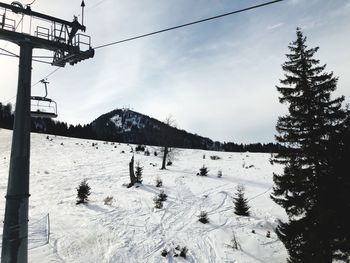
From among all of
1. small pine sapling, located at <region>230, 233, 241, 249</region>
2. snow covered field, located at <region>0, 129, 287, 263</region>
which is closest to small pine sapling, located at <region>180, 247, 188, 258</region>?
snow covered field, located at <region>0, 129, 287, 263</region>

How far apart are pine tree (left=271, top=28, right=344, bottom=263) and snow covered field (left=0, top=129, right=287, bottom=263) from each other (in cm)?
273

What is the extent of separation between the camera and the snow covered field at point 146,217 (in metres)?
12.6

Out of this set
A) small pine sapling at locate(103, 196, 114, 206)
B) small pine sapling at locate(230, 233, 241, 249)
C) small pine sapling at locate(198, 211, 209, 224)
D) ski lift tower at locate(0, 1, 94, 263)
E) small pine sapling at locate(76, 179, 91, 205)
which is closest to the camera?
ski lift tower at locate(0, 1, 94, 263)

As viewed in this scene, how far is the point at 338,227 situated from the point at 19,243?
10481 millimetres

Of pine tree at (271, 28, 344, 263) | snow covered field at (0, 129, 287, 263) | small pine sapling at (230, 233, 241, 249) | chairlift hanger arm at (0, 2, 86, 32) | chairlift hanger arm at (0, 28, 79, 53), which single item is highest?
chairlift hanger arm at (0, 2, 86, 32)

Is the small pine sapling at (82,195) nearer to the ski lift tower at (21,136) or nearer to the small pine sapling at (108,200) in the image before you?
the small pine sapling at (108,200)

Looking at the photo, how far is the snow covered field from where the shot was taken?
498 inches

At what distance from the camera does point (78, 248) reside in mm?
12258

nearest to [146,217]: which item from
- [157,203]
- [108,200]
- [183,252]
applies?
[157,203]

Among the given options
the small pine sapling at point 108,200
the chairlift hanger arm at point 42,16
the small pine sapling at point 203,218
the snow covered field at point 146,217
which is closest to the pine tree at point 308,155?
the snow covered field at point 146,217

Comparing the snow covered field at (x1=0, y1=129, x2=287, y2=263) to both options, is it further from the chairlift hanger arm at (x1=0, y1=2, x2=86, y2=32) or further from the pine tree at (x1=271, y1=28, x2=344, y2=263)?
the chairlift hanger arm at (x1=0, y1=2, x2=86, y2=32)

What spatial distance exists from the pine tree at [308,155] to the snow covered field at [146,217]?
2734mm

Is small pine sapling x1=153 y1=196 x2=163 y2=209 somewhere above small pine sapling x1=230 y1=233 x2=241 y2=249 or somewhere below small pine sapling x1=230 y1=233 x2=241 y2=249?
above

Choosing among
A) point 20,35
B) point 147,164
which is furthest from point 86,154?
point 20,35
